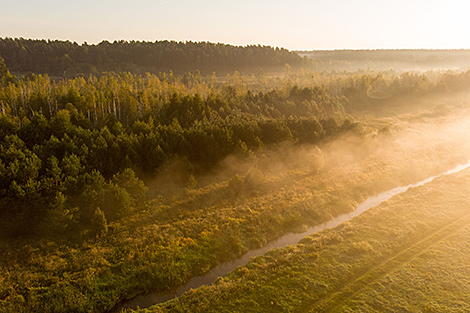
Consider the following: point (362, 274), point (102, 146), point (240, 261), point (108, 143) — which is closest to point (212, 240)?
point (240, 261)

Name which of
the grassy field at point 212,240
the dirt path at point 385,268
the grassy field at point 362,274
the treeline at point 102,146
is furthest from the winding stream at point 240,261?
the treeline at point 102,146

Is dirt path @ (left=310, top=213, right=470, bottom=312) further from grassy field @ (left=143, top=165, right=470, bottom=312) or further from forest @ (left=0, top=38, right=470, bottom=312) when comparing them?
forest @ (left=0, top=38, right=470, bottom=312)

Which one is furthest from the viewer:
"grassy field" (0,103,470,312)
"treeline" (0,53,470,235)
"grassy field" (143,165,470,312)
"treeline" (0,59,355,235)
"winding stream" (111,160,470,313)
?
"treeline" (0,53,470,235)

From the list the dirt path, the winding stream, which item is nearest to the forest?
the winding stream

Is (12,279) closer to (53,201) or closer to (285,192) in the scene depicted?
(53,201)

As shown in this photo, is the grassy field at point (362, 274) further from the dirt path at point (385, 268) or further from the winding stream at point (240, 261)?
the winding stream at point (240, 261)

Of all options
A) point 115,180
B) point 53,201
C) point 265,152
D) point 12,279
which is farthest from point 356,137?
point 12,279

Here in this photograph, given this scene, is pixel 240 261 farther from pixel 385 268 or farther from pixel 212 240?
pixel 385 268
